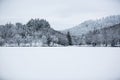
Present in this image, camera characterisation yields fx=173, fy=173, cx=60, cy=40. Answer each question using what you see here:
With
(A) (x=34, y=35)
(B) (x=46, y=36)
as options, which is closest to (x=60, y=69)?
(B) (x=46, y=36)

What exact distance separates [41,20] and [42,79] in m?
11.1

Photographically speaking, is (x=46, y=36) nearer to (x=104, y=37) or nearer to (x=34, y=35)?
(x=34, y=35)

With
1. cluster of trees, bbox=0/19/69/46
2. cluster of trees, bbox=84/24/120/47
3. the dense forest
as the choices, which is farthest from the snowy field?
cluster of trees, bbox=0/19/69/46

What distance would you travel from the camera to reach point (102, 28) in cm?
1166

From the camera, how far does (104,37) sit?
1156 centimetres

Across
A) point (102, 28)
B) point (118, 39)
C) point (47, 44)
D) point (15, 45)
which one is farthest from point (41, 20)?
point (118, 39)

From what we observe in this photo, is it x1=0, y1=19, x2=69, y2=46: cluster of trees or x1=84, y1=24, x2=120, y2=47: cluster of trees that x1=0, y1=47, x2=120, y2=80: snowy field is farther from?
x1=0, y1=19, x2=69, y2=46: cluster of trees

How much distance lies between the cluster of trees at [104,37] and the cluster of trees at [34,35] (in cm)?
165

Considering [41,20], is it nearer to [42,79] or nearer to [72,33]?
[72,33]

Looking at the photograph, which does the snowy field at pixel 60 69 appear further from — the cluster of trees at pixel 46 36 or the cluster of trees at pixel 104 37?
the cluster of trees at pixel 46 36

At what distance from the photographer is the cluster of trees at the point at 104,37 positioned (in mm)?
10281

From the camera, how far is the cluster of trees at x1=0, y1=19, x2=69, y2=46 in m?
12.1

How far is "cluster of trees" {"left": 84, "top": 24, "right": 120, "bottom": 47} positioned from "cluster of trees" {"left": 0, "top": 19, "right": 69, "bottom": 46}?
1.65 m

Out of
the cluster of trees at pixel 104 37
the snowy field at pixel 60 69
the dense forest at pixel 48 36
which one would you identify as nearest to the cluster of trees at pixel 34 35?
the dense forest at pixel 48 36
